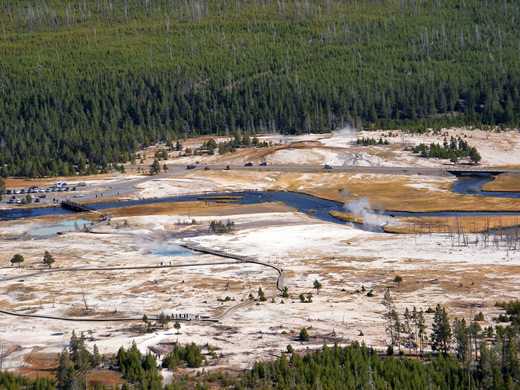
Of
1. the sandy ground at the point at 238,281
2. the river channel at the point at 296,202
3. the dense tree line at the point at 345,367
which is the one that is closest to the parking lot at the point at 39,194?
the river channel at the point at 296,202

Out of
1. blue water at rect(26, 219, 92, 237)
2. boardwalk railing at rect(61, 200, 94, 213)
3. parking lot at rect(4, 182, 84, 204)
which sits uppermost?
parking lot at rect(4, 182, 84, 204)

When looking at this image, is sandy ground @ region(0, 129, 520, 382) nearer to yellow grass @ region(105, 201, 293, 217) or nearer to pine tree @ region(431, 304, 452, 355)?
yellow grass @ region(105, 201, 293, 217)

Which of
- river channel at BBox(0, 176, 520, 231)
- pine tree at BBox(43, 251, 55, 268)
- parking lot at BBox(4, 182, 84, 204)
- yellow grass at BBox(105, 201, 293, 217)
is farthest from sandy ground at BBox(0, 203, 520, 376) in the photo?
parking lot at BBox(4, 182, 84, 204)

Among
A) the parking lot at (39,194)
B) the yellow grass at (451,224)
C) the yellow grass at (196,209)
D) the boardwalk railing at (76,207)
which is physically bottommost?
the yellow grass at (451,224)

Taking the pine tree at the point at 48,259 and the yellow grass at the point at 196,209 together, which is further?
the yellow grass at the point at 196,209

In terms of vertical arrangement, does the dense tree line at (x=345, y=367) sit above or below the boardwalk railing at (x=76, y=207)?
below

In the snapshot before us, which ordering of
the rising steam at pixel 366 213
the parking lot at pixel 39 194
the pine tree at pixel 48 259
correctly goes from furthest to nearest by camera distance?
the parking lot at pixel 39 194, the rising steam at pixel 366 213, the pine tree at pixel 48 259

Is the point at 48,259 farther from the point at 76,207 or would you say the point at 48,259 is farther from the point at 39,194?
the point at 39,194

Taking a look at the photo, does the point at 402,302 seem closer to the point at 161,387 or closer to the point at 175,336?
→ the point at 175,336

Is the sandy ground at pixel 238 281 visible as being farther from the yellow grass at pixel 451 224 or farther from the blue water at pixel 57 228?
the yellow grass at pixel 451 224

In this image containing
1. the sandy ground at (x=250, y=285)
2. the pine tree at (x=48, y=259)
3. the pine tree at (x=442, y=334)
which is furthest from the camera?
the pine tree at (x=48, y=259)
